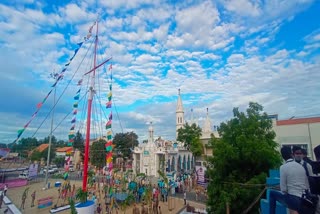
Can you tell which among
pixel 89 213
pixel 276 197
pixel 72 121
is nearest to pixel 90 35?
pixel 72 121

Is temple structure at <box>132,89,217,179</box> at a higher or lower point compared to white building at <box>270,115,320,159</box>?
lower

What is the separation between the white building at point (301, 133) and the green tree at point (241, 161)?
8.06 metres

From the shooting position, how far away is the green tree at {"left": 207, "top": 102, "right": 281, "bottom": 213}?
11281mm

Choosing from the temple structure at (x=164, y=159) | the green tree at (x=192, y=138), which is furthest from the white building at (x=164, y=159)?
the green tree at (x=192, y=138)

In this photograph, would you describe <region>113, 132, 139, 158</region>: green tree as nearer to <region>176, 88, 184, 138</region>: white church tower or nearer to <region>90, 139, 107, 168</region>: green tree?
<region>90, 139, 107, 168</region>: green tree

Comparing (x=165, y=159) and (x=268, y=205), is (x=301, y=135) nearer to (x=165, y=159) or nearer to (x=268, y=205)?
(x=268, y=205)

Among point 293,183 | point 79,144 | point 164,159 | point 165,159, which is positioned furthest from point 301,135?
point 79,144

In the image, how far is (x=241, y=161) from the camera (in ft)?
40.2

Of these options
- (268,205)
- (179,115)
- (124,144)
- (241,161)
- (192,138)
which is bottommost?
(268,205)

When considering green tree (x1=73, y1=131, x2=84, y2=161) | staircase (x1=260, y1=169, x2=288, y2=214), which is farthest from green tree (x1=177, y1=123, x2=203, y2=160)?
green tree (x1=73, y1=131, x2=84, y2=161)

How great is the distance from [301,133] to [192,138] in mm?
16285

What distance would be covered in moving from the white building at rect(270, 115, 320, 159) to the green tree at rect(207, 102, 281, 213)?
26.4 feet

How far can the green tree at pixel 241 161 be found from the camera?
11.3 meters

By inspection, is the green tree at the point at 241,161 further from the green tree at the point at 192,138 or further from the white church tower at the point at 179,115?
the white church tower at the point at 179,115
